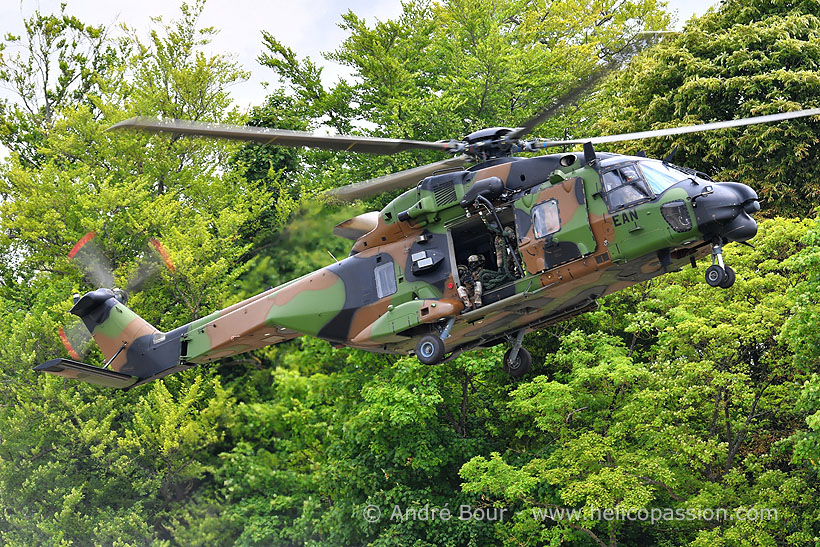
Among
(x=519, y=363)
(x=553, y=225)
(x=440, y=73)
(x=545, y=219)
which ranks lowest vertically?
(x=519, y=363)

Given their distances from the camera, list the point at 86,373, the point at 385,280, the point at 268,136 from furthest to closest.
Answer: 1. the point at 86,373
2. the point at 385,280
3. the point at 268,136

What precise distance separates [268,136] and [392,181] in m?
2.18

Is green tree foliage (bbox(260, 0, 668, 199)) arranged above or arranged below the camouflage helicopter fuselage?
above

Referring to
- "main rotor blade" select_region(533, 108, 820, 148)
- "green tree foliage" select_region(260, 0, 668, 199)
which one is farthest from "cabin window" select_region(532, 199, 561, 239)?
"green tree foliage" select_region(260, 0, 668, 199)

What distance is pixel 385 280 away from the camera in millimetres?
14727

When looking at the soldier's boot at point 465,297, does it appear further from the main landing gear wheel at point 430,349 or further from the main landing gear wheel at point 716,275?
the main landing gear wheel at point 716,275

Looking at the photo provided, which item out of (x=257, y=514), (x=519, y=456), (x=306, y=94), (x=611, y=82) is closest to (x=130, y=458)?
(x=257, y=514)

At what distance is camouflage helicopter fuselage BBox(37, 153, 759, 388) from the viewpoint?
12.4 meters

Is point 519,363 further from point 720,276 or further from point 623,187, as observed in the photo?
point 720,276

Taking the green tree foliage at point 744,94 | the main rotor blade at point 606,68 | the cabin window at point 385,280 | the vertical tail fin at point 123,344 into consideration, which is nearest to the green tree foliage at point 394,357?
the green tree foliage at point 744,94

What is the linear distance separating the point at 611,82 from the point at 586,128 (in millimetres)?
3464

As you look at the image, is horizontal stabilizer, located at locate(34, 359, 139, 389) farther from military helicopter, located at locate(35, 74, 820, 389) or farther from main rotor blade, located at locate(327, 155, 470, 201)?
main rotor blade, located at locate(327, 155, 470, 201)

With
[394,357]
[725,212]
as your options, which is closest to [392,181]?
[725,212]

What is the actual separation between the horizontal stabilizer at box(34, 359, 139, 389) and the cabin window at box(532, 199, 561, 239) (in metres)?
7.87
